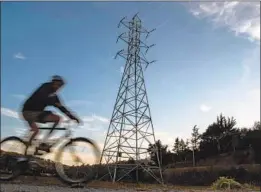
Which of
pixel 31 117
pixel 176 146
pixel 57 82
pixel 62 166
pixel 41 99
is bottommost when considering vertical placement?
pixel 62 166

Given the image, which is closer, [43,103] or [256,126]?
[43,103]

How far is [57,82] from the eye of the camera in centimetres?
690

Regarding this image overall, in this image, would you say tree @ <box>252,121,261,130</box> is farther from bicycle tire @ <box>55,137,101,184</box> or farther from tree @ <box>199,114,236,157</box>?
bicycle tire @ <box>55,137,101,184</box>

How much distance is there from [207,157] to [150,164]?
3501 centimetres

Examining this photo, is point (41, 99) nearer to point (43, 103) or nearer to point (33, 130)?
point (43, 103)

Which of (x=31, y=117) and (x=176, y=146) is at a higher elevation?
(x=176, y=146)

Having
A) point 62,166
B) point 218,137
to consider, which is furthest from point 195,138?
point 62,166

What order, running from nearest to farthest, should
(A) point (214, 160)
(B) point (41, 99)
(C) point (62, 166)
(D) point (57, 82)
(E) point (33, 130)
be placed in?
(B) point (41, 99)
(D) point (57, 82)
(E) point (33, 130)
(C) point (62, 166)
(A) point (214, 160)

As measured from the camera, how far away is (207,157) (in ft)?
200

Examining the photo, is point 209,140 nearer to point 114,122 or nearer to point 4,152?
point 114,122

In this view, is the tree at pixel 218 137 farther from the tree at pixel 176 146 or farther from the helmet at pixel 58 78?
the helmet at pixel 58 78

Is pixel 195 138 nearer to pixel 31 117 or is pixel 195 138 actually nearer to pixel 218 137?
pixel 218 137

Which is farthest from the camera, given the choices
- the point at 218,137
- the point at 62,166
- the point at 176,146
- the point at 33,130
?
the point at 176,146

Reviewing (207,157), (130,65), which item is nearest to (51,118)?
(130,65)
